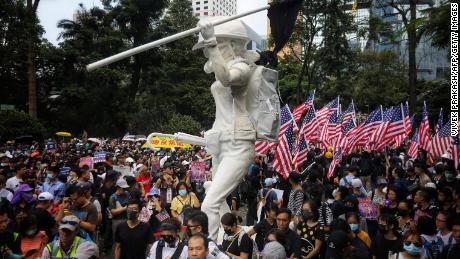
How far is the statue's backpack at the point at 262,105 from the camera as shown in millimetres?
6828

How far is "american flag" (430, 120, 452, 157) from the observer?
44.6 feet

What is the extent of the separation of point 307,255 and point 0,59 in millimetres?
25559

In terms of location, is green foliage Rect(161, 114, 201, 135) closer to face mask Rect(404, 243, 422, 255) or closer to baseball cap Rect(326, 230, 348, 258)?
baseball cap Rect(326, 230, 348, 258)

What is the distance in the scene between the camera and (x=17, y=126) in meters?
25.9

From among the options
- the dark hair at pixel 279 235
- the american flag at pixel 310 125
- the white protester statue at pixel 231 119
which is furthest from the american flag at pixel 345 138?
the dark hair at pixel 279 235

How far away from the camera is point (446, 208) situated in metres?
7.67

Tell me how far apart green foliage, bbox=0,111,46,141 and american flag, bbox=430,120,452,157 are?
1990 centimetres

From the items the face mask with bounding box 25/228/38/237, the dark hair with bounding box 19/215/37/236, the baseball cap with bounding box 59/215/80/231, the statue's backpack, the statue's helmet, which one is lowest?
the face mask with bounding box 25/228/38/237

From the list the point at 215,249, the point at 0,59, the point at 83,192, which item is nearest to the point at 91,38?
the point at 0,59

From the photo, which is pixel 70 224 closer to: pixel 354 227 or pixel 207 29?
pixel 207 29

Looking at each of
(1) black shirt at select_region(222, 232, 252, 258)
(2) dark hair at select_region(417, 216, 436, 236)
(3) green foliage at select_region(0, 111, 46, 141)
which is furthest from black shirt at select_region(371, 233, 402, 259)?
(3) green foliage at select_region(0, 111, 46, 141)

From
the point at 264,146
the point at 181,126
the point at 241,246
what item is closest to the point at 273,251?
the point at 241,246

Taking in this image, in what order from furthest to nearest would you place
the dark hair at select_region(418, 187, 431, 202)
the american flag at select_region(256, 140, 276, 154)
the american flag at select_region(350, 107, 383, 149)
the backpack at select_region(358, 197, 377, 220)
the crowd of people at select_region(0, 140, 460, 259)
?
1. the american flag at select_region(350, 107, 383, 149)
2. the american flag at select_region(256, 140, 276, 154)
3. the backpack at select_region(358, 197, 377, 220)
4. the dark hair at select_region(418, 187, 431, 202)
5. the crowd of people at select_region(0, 140, 460, 259)

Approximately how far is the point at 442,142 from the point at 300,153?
15.7 ft
